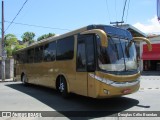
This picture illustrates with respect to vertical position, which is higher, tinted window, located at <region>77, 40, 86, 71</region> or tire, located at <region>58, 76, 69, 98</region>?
tinted window, located at <region>77, 40, 86, 71</region>

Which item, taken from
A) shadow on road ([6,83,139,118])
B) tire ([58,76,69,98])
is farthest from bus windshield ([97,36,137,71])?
tire ([58,76,69,98])

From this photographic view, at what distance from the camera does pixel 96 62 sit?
962 centimetres

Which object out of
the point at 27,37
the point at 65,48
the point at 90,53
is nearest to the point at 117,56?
the point at 90,53

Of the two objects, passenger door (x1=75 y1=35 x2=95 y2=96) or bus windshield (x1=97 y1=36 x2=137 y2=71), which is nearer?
bus windshield (x1=97 y1=36 x2=137 y2=71)

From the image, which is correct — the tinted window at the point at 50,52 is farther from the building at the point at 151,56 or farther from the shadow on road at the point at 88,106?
the building at the point at 151,56

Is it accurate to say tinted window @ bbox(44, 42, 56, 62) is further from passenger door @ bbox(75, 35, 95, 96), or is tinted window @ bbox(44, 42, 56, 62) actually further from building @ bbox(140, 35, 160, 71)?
building @ bbox(140, 35, 160, 71)

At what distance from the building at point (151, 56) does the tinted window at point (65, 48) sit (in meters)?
31.9

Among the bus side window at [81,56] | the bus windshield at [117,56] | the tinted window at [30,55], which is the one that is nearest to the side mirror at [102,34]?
the bus side window at [81,56]

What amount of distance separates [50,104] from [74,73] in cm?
153

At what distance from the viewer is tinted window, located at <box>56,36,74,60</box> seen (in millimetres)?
11648

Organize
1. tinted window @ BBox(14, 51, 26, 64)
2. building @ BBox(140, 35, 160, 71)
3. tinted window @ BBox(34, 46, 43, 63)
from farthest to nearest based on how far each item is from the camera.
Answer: building @ BBox(140, 35, 160, 71) → tinted window @ BBox(14, 51, 26, 64) → tinted window @ BBox(34, 46, 43, 63)

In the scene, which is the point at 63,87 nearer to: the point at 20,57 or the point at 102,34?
the point at 102,34

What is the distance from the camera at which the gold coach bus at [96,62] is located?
9.49m

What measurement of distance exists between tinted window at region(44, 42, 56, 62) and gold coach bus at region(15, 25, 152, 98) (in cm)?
11
